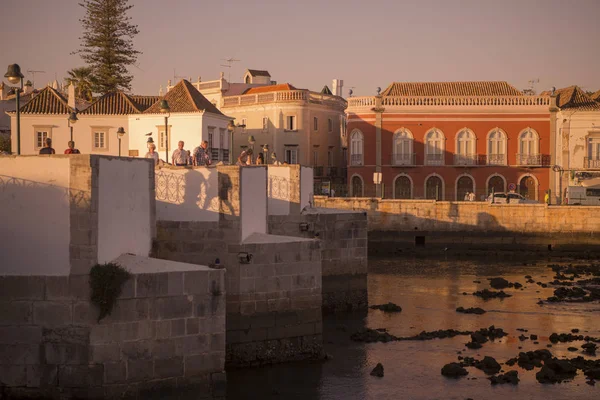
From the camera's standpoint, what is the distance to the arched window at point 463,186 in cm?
5319

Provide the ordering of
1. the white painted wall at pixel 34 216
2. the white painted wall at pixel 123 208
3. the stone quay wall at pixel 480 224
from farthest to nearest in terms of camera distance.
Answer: the stone quay wall at pixel 480 224 → the white painted wall at pixel 123 208 → the white painted wall at pixel 34 216

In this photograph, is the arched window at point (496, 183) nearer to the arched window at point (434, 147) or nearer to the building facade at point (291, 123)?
the arched window at point (434, 147)

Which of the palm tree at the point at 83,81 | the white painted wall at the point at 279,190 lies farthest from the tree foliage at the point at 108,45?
the white painted wall at the point at 279,190

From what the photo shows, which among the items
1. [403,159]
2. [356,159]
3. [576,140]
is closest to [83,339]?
[403,159]

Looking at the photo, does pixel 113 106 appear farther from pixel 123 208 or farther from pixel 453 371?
pixel 123 208

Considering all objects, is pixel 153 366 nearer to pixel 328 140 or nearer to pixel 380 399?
pixel 380 399

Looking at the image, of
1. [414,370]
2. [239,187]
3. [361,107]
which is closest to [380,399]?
[414,370]

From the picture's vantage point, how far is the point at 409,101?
53375 mm

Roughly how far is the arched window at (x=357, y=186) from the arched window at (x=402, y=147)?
8.12 feet

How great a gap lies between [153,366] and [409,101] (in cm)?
4135

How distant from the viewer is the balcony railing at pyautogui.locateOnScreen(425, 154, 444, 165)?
53.2 m

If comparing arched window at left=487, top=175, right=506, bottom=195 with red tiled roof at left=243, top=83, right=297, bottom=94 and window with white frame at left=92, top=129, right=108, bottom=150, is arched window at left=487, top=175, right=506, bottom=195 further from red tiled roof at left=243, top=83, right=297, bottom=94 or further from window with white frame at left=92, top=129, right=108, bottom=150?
window with white frame at left=92, top=129, right=108, bottom=150

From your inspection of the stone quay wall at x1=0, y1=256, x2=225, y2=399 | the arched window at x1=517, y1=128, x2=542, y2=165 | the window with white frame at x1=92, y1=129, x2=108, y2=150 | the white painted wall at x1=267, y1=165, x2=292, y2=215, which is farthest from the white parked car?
the stone quay wall at x1=0, y1=256, x2=225, y2=399

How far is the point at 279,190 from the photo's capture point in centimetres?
2403
